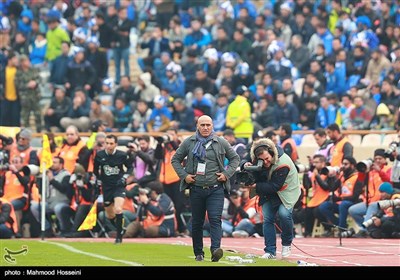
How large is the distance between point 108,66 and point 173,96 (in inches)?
163

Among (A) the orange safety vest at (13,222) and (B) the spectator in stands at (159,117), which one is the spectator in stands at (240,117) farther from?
(A) the orange safety vest at (13,222)

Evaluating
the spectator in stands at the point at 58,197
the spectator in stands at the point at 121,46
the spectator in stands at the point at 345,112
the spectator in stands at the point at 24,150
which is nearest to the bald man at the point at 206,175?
the spectator in stands at the point at 58,197

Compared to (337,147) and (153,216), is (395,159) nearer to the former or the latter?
(337,147)

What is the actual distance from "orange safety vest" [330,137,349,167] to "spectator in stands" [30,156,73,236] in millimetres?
5521

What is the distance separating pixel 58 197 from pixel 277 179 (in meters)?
8.91

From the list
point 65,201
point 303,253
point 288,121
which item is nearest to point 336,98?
point 288,121

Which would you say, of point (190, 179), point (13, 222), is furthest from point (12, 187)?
point (190, 179)

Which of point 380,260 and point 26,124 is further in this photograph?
point 26,124

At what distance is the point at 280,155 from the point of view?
20219mm

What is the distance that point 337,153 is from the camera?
26.4 meters

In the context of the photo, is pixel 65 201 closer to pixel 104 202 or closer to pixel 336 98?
pixel 104 202

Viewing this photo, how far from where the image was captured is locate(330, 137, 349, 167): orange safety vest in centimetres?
2634

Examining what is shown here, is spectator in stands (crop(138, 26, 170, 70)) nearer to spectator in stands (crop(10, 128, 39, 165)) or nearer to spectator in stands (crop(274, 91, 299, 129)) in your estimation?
spectator in stands (crop(274, 91, 299, 129))

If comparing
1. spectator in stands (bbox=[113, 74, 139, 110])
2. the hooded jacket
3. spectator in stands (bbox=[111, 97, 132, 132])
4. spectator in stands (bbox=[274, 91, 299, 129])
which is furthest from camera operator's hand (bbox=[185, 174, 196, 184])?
spectator in stands (bbox=[113, 74, 139, 110])
